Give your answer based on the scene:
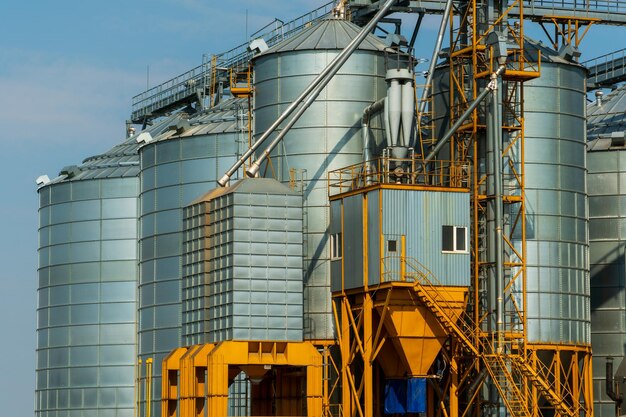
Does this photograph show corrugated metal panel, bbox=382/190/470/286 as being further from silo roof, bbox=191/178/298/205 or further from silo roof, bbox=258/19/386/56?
silo roof, bbox=258/19/386/56

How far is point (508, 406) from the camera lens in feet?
194

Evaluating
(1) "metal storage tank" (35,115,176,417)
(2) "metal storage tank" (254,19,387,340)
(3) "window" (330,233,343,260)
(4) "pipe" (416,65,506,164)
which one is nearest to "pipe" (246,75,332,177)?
(2) "metal storage tank" (254,19,387,340)

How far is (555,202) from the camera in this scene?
219ft

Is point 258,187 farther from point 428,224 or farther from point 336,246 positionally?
point 428,224

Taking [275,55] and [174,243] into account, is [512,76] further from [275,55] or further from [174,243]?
[174,243]

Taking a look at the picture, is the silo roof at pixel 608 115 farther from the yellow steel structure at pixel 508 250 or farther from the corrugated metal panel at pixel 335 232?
the corrugated metal panel at pixel 335 232

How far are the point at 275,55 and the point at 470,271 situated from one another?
41.1 feet

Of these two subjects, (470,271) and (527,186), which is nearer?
(470,271)

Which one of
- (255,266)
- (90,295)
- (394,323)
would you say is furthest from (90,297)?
(394,323)

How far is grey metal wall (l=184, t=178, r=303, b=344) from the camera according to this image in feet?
195

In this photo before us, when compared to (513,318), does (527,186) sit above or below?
above

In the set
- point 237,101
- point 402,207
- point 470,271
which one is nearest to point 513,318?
point 470,271

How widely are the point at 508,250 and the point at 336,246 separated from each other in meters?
7.21

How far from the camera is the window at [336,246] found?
201 ft
